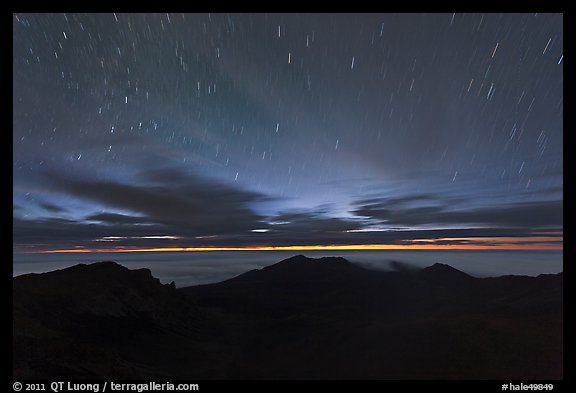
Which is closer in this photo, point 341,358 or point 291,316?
point 341,358

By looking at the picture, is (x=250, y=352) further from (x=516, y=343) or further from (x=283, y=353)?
(x=516, y=343)

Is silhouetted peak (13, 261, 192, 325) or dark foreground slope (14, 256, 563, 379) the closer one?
dark foreground slope (14, 256, 563, 379)

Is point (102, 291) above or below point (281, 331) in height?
above

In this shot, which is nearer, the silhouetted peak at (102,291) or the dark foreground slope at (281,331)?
the dark foreground slope at (281,331)

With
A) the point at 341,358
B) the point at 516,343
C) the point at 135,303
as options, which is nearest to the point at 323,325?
the point at 341,358

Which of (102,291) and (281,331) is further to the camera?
(281,331)
